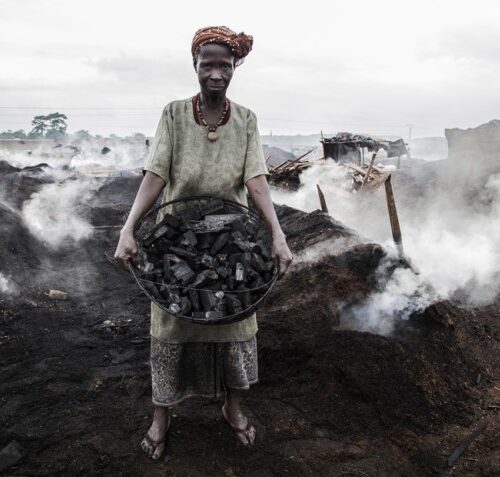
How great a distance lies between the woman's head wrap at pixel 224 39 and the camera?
2.30m

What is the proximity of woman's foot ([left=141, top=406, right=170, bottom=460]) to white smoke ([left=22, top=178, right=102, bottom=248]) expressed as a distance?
20.5 ft

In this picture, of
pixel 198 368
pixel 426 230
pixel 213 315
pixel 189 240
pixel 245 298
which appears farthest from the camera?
pixel 426 230

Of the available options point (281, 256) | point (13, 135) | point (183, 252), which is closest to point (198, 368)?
point (183, 252)

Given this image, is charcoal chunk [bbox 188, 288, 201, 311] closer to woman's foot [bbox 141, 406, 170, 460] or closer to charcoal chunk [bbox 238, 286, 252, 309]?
charcoal chunk [bbox 238, 286, 252, 309]

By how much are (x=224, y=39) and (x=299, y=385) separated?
2.72m

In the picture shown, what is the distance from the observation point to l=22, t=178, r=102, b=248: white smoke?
8.40 metres

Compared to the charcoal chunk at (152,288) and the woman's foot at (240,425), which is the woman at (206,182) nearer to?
the woman's foot at (240,425)

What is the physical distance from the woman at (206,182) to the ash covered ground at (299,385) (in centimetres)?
28

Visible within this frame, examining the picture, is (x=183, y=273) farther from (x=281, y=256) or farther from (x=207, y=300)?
(x=281, y=256)

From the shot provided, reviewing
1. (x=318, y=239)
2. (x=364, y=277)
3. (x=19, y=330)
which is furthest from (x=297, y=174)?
(x=19, y=330)

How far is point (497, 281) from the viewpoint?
614 centimetres

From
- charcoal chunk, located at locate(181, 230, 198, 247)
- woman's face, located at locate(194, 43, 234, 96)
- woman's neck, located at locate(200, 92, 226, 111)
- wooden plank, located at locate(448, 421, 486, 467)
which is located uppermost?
woman's face, located at locate(194, 43, 234, 96)

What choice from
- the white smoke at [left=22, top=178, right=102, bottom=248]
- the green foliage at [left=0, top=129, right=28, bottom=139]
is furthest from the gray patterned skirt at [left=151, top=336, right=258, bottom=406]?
the green foliage at [left=0, top=129, right=28, bottom=139]

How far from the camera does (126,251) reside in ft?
7.20
